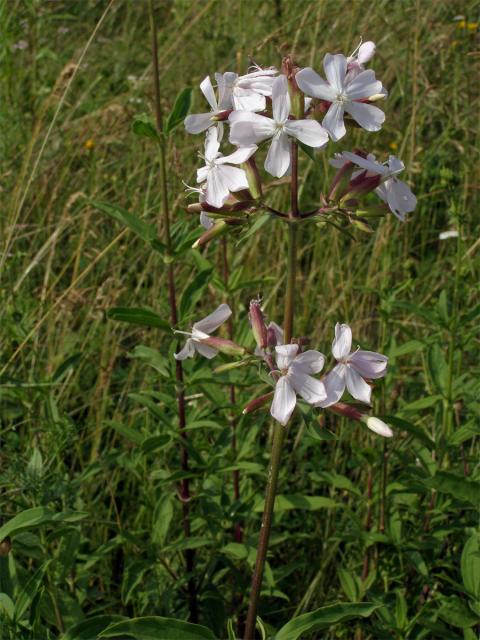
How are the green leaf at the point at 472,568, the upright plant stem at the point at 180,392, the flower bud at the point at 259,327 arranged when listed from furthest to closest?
the upright plant stem at the point at 180,392 → the green leaf at the point at 472,568 → the flower bud at the point at 259,327

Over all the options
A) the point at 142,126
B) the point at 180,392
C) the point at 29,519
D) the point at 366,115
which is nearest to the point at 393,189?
the point at 366,115

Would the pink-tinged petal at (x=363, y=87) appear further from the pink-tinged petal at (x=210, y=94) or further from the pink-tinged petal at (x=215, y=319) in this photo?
the pink-tinged petal at (x=215, y=319)

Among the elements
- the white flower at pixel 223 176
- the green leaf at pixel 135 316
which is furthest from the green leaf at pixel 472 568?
the white flower at pixel 223 176

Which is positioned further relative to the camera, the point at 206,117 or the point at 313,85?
the point at 206,117

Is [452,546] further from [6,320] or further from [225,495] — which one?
[6,320]

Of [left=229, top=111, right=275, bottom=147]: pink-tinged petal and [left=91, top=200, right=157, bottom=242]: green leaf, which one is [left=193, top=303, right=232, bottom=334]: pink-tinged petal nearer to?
[left=229, top=111, right=275, bottom=147]: pink-tinged petal

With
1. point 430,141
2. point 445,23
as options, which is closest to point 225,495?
point 430,141

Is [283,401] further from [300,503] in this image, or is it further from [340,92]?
[300,503]
